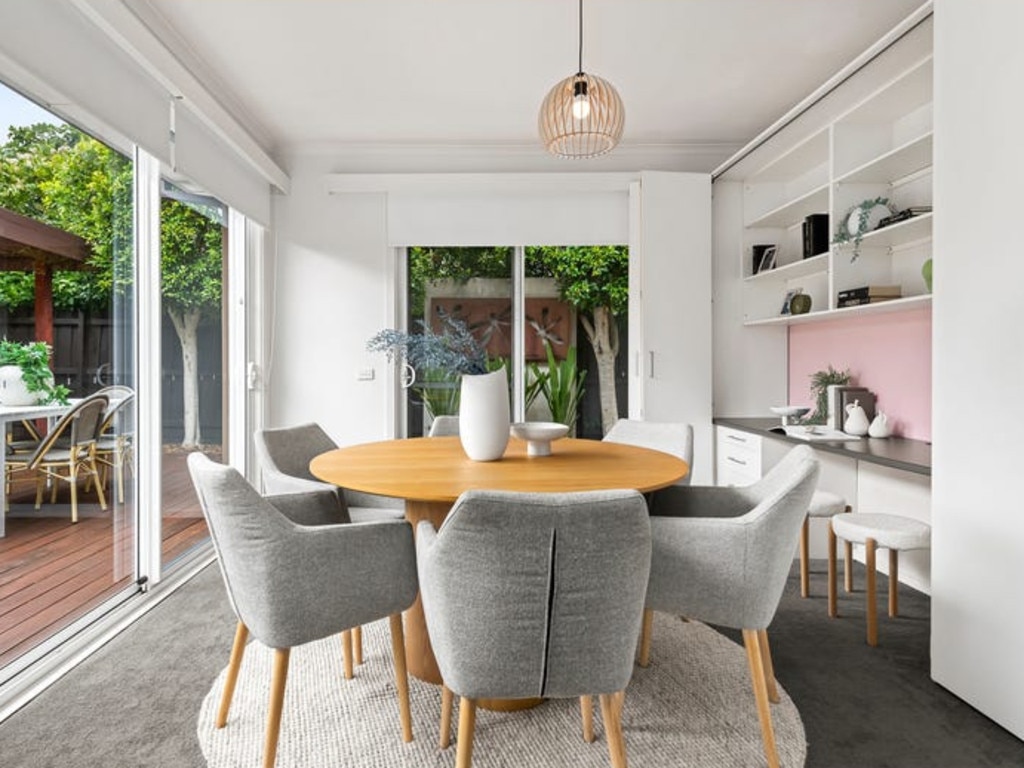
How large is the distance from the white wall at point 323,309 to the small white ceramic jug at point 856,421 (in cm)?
288

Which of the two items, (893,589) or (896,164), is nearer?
(893,589)

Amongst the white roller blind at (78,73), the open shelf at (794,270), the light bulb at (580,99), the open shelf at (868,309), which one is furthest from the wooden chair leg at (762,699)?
the white roller blind at (78,73)

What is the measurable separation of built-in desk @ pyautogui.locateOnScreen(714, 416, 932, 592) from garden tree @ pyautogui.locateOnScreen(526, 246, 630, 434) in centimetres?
87

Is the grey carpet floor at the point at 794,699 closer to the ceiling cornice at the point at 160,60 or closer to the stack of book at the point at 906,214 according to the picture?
the stack of book at the point at 906,214

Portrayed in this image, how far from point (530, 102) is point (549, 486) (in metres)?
2.71

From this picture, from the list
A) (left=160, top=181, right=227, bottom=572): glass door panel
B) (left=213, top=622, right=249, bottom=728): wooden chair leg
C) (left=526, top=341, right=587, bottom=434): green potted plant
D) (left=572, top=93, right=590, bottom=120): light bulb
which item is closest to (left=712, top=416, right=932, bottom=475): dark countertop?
(left=526, top=341, right=587, bottom=434): green potted plant

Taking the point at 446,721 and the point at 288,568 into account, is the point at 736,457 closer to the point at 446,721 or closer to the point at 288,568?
the point at 446,721

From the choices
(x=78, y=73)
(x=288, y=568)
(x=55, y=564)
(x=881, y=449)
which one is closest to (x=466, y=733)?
(x=288, y=568)

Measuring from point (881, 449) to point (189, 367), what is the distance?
3.53 meters

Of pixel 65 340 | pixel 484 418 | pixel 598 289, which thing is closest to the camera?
pixel 484 418

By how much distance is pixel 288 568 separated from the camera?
4.81ft

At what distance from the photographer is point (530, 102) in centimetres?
353

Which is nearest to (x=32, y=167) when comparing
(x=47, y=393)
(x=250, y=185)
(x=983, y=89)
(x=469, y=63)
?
(x=47, y=393)

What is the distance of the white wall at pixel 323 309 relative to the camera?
423 centimetres
